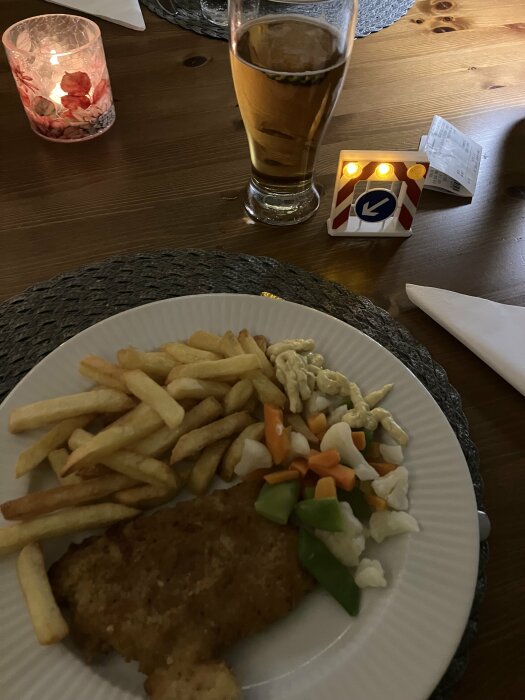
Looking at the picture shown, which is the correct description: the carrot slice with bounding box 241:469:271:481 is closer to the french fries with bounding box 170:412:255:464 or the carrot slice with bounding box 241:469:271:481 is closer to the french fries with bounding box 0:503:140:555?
the french fries with bounding box 170:412:255:464

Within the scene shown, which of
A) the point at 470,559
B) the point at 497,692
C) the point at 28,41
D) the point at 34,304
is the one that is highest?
the point at 28,41

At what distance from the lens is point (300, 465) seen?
1131 mm

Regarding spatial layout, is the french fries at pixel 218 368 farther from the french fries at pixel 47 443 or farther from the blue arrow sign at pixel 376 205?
the blue arrow sign at pixel 376 205

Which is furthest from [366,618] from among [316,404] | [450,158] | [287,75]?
[450,158]

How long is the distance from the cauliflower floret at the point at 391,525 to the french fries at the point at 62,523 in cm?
43

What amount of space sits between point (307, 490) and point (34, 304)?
79 cm

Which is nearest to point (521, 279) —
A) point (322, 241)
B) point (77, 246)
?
point (322, 241)

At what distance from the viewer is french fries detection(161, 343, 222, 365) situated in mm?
1239

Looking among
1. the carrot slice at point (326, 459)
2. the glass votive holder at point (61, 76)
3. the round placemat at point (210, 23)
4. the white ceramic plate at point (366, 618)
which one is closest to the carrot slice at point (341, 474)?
the carrot slice at point (326, 459)

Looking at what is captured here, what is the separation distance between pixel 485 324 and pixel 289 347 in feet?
1.52

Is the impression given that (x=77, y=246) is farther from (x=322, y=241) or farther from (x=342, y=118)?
(x=342, y=118)

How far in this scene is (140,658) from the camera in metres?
0.91

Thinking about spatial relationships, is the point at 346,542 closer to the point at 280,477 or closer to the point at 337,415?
the point at 280,477

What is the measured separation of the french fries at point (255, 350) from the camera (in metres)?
1.25
